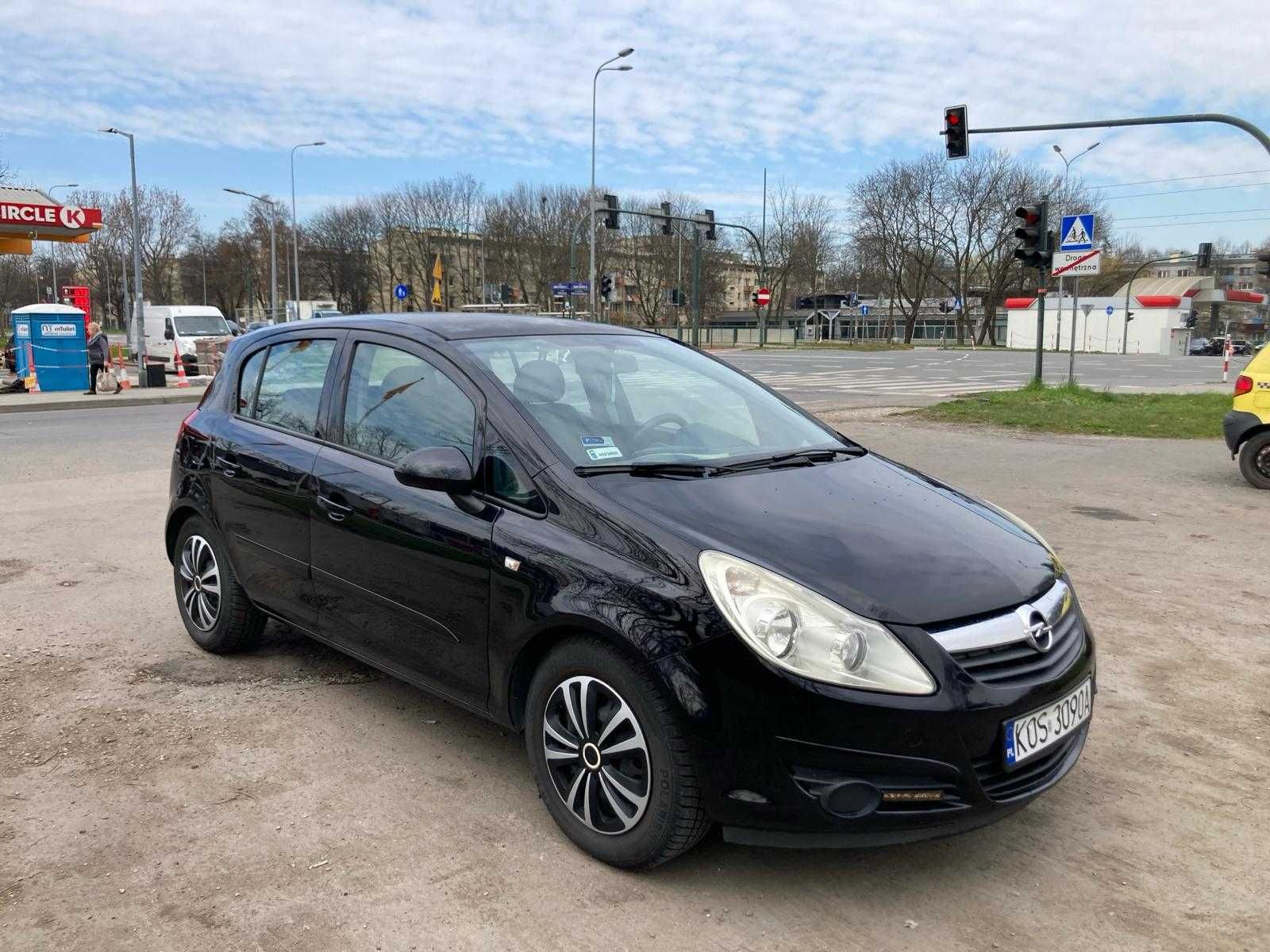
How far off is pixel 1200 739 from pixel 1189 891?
4.04 ft

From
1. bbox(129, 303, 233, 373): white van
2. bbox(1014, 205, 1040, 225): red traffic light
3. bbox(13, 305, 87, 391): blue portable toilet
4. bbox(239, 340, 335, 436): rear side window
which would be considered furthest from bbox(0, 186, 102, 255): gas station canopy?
bbox(239, 340, 335, 436): rear side window

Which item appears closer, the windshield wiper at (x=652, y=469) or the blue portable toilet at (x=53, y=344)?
the windshield wiper at (x=652, y=469)

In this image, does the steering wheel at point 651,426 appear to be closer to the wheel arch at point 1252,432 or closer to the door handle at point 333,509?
the door handle at point 333,509

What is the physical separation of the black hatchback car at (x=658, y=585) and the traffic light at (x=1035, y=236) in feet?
47.4

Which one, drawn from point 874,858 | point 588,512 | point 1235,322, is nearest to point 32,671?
point 588,512

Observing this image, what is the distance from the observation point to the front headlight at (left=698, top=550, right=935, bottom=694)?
2.61m

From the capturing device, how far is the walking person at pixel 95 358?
23.3m

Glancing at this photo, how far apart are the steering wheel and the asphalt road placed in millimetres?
14796

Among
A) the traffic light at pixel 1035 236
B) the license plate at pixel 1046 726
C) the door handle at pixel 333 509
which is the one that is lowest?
the license plate at pixel 1046 726

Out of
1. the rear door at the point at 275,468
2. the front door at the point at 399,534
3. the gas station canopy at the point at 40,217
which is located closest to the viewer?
the front door at the point at 399,534

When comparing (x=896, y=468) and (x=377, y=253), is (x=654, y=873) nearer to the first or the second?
(x=896, y=468)

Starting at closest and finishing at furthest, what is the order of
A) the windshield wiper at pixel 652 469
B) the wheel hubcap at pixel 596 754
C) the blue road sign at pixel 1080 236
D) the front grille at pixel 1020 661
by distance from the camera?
the front grille at pixel 1020 661
the wheel hubcap at pixel 596 754
the windshield wiper at pixel 652 469
the blue road sign at pixel 1080 236

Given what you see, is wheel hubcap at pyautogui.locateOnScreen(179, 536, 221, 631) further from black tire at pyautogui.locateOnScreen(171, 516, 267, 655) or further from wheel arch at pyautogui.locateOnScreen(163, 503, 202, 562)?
wheel arch at pyautogui.locateOnScreen(163, 503, 202, 562)

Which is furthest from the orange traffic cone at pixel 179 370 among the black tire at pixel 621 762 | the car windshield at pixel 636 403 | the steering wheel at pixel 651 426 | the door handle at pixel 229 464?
the black tire at pixel 621 762
